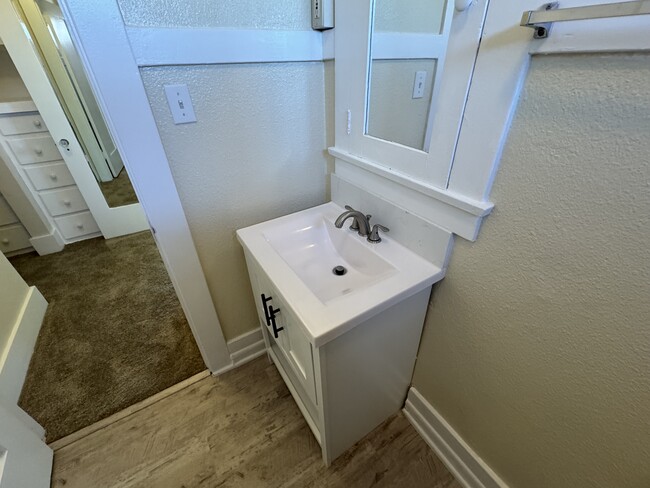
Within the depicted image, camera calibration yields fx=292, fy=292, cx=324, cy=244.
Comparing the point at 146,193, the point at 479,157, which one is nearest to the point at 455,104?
the point at 479,157

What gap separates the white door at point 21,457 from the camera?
91cm

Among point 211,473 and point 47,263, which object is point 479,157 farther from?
point 47,263

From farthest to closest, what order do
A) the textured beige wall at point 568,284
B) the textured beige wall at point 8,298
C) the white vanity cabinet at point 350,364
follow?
the textured beige wall at point 8,298
the white vanity cabinet at point 350,364
the textured beige wall at point 568,284

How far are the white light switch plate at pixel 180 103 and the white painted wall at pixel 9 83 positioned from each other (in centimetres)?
205

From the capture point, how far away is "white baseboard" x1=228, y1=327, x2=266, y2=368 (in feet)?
4.90

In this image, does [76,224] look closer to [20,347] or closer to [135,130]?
[20,347]

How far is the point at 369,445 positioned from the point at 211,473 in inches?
24.8

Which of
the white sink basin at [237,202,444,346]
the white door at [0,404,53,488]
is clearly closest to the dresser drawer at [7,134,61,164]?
the white door at [0,404,53,488]

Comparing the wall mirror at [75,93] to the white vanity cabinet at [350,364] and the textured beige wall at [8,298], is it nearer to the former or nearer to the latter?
the textured beige wall at [8,298]

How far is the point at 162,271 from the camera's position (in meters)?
2.18

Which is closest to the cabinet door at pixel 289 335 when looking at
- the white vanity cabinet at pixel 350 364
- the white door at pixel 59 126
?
the white vanity cabinet at pixel 350 364

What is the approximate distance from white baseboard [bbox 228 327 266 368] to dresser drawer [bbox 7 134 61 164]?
2071 mm

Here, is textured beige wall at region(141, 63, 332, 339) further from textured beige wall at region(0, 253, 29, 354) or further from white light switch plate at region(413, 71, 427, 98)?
textured beige wall at region(0, 253, 29, 354)

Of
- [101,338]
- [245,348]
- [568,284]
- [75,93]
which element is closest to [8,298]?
[101,338]
